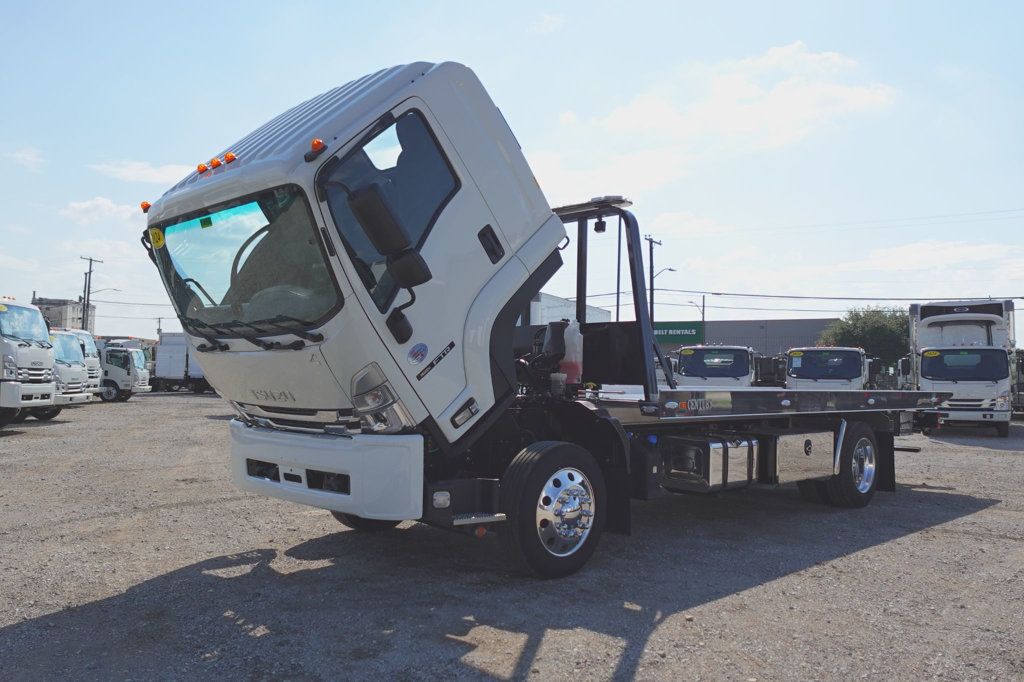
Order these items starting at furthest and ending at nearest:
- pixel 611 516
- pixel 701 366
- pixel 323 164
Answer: pixel 701 366 < pixel 611 516 < pixel 323 164

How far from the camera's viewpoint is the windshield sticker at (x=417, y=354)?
4.77 m

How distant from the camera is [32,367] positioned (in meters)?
16.7

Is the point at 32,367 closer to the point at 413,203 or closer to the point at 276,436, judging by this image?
the point at 276,436

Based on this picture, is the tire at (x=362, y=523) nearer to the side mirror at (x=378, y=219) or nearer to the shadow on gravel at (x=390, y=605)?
the shadow on gravel at (x=390, y=605)

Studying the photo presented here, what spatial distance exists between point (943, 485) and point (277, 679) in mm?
9619

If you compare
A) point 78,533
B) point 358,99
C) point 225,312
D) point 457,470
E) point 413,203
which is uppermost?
point 358,99

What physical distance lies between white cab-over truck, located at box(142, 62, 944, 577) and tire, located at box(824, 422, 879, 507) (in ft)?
11.1

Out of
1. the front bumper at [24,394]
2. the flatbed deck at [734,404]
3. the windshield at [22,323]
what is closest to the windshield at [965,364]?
the flatbed deck at [734,404]

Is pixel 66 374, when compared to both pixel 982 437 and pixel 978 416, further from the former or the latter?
pixel 982 437

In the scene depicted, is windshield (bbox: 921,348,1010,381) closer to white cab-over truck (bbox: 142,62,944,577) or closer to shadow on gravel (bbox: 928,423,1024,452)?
shadow on gravel (bbox: 928,423,1024,452)

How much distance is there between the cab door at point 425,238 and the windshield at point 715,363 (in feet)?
56.0

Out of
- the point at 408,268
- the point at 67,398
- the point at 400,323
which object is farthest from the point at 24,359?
the point at 408,268

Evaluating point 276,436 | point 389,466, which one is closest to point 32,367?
point 276,436

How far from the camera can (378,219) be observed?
425cm
